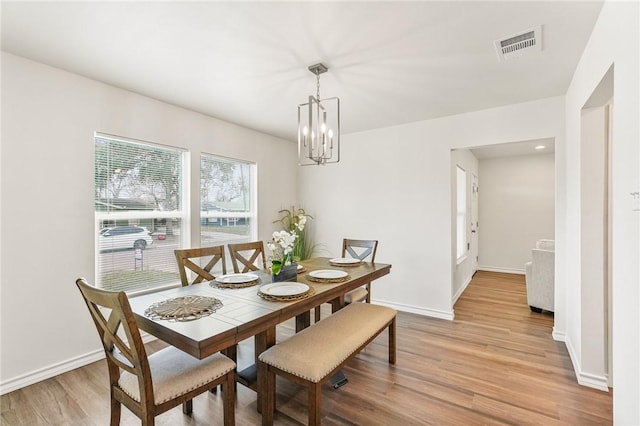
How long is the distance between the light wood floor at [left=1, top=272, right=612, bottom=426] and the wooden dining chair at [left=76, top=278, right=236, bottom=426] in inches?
20.6

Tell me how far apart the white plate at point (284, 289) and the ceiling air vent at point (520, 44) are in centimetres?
222

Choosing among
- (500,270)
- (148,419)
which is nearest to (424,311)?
(148,419)

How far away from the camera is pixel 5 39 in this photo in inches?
81.2

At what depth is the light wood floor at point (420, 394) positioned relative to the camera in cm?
192

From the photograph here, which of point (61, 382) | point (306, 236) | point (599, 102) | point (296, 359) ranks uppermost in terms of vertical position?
point (599, 102)

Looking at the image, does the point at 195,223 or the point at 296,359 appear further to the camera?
the point at 195,223

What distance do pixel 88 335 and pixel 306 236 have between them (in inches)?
122

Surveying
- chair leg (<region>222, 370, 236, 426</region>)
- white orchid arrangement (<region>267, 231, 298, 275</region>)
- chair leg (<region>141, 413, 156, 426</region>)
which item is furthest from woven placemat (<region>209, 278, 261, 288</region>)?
chair leg (<region>141, 413, 156, 426</region>)

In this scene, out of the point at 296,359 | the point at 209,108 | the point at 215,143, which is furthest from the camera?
the point at 215,143

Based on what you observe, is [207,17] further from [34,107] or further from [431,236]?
[431,236]

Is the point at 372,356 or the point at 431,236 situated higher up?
the point at 431,236

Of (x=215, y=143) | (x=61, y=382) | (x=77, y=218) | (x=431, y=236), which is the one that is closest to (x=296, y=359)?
(x=61, y=382)

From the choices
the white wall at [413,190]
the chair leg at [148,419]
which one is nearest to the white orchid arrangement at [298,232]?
the white wall at [413,190]

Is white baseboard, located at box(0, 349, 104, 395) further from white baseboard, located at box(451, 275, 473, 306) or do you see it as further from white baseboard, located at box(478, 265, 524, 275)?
white baseboard, located at box(478, 265, 524, 275)
